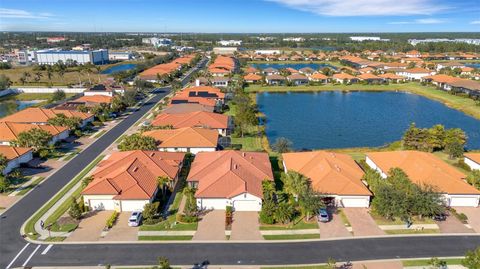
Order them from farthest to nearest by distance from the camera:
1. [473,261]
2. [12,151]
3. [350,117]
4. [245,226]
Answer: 1. [350,117]
2. [12,151]
3. [245,226]
4. [473,261]

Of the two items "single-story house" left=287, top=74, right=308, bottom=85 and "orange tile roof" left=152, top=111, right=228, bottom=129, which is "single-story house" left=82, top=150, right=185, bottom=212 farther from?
"single-story house" left=287, top=74, right=308, bottom=85

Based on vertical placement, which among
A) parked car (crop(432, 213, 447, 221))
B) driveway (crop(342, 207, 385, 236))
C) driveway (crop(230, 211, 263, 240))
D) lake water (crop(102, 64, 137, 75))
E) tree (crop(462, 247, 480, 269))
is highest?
lake water (crop(102, 64, 137, 75))

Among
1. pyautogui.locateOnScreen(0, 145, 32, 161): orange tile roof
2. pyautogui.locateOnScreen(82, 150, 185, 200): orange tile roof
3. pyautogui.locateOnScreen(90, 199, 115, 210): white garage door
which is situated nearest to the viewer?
pyautogui.locateOnScreen(82, 150, 185, 200): orange tile roof

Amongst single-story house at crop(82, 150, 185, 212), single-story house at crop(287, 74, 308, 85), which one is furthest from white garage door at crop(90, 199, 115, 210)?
single-story house at crop(287, 74, 308, 85)

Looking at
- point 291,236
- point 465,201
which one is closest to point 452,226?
point 465,201

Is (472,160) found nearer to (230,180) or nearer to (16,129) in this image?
(230,180)

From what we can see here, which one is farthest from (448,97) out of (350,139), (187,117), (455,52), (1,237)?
(455,52)
